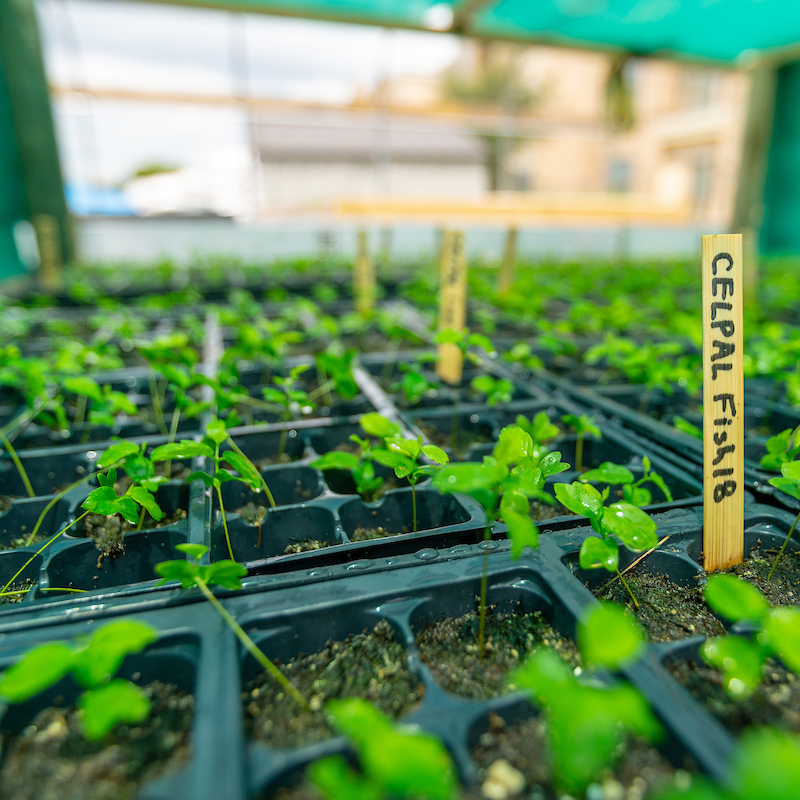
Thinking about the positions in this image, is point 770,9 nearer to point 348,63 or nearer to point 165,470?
point 348,63

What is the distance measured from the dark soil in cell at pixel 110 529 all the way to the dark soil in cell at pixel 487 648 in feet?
1.41

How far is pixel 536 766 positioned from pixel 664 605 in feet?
0.96

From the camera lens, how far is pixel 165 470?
3.30ft

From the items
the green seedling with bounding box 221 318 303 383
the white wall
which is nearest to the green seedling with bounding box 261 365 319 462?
the green seedling with bounding box 221 318 303 383

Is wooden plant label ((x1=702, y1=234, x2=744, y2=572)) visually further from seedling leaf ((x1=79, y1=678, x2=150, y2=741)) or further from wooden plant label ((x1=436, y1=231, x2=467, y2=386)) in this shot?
wooden plant label ((x1=436, y1=231, x2=467, y2=386))

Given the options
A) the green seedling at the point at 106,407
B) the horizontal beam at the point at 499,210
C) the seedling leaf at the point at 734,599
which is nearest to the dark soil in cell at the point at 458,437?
the green seedling at the point at 106,407

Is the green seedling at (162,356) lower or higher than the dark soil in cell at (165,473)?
higher

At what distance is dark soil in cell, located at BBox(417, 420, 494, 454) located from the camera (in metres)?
1.16

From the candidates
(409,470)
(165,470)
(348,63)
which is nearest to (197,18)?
(348,63)

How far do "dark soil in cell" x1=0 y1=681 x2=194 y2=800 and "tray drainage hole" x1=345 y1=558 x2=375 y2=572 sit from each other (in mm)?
208

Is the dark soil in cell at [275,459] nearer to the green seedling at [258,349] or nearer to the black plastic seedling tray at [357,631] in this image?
the green seedling at [258,349]

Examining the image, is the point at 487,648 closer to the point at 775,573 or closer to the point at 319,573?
→ the point at 319,573

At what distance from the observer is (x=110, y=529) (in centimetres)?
83

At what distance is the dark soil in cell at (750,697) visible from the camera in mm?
492
